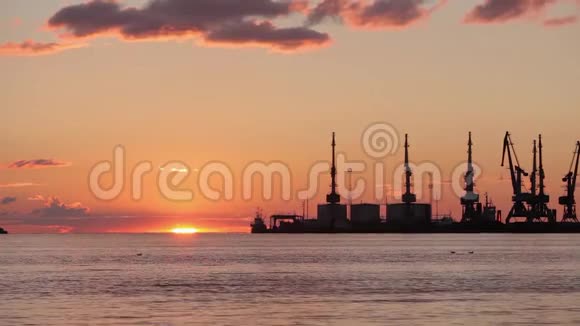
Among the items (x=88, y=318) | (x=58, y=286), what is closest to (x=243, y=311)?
(x=88, y=318)

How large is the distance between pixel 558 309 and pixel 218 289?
37.3m

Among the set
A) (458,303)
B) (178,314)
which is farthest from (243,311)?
(458,303)

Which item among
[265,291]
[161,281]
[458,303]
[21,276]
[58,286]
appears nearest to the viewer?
[458,303]

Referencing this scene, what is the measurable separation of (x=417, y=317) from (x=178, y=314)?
17056 mm

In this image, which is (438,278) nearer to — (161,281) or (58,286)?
(161,281)

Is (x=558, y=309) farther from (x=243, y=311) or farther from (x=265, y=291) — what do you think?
(x=265, y=291)

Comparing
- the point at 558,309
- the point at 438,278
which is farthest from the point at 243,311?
the point at 438,278

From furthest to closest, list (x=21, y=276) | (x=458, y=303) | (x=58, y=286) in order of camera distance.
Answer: (x=21, y=276) → (x=58, y=286) → (x=458, y=303)

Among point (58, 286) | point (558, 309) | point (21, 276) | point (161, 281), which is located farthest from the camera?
point (21, 276)

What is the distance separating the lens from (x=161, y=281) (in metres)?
122

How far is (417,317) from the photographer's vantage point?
245ft

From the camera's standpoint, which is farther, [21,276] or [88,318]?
[21,276]

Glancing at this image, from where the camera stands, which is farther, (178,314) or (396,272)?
(396,272)

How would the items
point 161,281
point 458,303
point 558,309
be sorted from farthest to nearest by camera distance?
point 161,281 < point 458,303 < point 558,309
